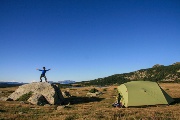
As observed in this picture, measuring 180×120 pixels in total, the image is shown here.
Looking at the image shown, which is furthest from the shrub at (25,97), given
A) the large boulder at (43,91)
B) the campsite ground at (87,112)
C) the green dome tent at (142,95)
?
the green dome tent at (142,95)

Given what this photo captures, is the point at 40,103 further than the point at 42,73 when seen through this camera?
No

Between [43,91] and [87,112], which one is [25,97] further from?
[87,112]

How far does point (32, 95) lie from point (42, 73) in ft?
12.2

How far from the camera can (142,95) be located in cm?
2366

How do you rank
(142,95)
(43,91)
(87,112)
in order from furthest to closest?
1. (43,91)
2. (142,95)
3. (87,112)

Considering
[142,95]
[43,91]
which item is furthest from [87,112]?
[43,91]

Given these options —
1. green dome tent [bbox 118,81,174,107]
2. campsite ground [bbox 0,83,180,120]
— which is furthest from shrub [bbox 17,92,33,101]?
green dome tent [bbox 118,81,174,107]

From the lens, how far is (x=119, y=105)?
77.1 feet

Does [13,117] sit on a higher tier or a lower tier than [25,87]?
lower

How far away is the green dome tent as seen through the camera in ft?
76.0

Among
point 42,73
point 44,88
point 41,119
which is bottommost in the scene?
point 41,119

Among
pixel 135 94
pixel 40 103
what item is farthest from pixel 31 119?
pixel 135 94

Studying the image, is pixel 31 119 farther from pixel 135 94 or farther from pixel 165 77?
pixel 165 77

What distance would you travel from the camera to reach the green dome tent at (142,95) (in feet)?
76.0
